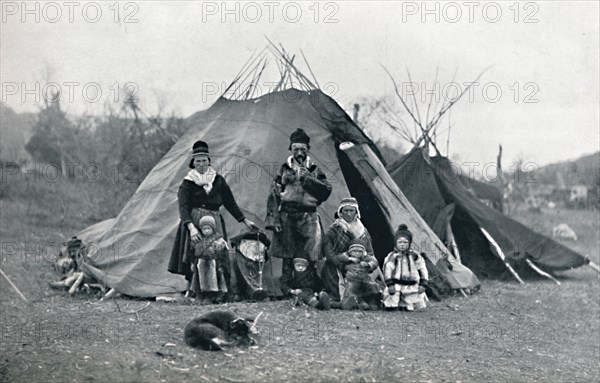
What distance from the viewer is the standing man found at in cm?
650

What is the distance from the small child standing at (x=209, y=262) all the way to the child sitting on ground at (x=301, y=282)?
2.35 feet

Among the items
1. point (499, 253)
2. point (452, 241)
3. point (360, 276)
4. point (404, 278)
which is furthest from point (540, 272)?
point (360, 276)

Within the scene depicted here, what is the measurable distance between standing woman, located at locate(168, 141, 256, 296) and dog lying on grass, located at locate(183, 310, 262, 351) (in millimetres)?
1621

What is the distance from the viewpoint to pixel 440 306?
6.91 meters

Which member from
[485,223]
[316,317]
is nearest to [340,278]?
[316,317]

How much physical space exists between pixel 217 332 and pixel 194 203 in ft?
6.88

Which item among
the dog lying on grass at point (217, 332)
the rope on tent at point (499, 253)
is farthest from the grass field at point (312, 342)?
the rope on tent at point (499, 253)

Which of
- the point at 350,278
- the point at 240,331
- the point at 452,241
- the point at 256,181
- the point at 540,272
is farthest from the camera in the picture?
the point at 540,272

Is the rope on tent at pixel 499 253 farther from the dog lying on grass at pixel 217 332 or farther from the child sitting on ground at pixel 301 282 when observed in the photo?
the dog lying on grass at pixel 217 332

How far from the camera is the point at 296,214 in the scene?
654cm

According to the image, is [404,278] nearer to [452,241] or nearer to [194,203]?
[194,203]

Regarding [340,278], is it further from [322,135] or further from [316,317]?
[322,135]

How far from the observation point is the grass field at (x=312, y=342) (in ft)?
13.0

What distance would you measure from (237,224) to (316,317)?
198 cm
